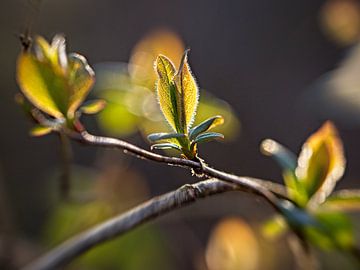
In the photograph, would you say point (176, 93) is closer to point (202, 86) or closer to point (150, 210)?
point (150, 210)

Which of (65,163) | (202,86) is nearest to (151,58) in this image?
(65,163)

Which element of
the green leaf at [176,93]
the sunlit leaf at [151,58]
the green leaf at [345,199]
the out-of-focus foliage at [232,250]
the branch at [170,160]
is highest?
the green leaf at [176,93]

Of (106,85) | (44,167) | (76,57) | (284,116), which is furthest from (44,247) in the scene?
(284,116)

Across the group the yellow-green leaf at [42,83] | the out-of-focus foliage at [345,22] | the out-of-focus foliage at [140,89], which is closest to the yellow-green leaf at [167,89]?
the yellow-green leaf at [42,83]

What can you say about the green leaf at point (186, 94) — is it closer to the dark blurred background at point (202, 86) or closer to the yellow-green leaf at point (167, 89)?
the yellow-green leaf at point (167, 89)

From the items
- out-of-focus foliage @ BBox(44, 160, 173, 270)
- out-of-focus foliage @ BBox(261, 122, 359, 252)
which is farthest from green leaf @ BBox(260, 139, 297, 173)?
out-of-focus foliage @ BBox(44, 160, 173, 270)

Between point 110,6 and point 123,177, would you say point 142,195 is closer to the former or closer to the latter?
point 123,177
